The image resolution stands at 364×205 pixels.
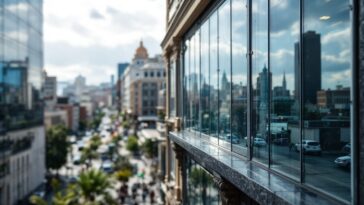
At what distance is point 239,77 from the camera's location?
343 inches

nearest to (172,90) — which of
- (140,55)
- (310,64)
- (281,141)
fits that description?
(281,141)

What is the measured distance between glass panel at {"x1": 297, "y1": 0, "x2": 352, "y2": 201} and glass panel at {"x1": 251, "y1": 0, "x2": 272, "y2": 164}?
1.54m

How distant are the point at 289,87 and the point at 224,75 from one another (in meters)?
4.19

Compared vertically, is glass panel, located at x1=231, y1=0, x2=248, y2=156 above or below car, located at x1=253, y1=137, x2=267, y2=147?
above

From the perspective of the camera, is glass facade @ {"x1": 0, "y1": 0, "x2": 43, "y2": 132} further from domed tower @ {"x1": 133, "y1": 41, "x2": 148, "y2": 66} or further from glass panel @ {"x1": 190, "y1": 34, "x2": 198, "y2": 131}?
domed tower @ {"x1": 133, "y1": 41, "x2": 148, "y2": 66}

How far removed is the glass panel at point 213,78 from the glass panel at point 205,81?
55 cm

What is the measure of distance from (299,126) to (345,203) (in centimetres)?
144

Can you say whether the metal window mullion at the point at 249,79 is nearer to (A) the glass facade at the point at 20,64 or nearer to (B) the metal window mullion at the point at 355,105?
(B) the metal window mullion at the point at 355,105

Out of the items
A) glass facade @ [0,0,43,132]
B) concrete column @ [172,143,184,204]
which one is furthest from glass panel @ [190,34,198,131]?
glass facade @ [0,0,43,132]

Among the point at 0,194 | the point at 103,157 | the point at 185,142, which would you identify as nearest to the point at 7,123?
the point at 0,194

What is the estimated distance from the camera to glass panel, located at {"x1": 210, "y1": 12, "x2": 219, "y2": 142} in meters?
11.0

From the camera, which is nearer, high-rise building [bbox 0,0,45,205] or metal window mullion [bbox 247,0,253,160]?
metal window mullion [bbox 247,0,253,160]

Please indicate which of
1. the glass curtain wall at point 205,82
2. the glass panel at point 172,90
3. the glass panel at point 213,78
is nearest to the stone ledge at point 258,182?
the glass panel at point 213,78

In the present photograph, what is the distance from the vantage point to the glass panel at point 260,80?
7039mm
